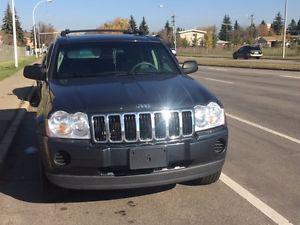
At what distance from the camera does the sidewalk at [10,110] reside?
344 inches

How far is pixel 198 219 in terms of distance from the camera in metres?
4.90

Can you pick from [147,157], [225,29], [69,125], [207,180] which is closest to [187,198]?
[207,180]

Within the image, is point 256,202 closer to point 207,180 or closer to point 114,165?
point 207,180

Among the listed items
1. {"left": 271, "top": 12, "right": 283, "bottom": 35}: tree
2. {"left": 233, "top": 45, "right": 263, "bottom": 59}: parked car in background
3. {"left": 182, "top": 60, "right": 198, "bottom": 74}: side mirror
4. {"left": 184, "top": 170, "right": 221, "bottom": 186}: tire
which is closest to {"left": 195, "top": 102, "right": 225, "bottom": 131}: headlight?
{"left": 184, "top": 170, "right": 221, "bottom": 186}: tire

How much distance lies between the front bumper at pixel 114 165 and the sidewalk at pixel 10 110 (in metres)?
2.37

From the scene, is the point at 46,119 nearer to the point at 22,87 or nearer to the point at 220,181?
the point at 220,181

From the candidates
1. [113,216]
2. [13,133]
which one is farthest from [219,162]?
[13,133]

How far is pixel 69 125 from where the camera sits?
5016mm

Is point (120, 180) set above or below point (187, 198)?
above

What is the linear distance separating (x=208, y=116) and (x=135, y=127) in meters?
0.77

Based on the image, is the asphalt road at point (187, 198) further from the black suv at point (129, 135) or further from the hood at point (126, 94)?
the hood at point (126, 94)

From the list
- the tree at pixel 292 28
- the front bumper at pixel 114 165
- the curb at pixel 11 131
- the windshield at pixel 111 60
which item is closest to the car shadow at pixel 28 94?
the curb at pixel 11 131

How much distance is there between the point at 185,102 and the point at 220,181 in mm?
1373

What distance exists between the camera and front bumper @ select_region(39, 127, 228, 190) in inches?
193
